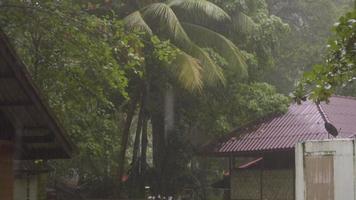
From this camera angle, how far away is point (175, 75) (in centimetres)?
1886

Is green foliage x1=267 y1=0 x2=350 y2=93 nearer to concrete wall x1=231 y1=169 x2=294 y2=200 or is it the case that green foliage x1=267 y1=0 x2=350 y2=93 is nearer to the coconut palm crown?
concrete wall x1=231 y1=169 x2=294 y2=200

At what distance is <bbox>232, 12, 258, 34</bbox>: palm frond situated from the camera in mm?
20141

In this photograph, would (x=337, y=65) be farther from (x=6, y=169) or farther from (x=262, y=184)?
(x=262, y=184)

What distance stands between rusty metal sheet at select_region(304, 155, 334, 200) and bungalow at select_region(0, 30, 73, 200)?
7.46 meters

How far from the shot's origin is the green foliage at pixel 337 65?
5309 mm

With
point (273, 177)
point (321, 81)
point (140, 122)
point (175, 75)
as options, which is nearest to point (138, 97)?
point (140, 122)

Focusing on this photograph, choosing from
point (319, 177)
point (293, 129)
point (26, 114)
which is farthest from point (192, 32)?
point (26, 114)

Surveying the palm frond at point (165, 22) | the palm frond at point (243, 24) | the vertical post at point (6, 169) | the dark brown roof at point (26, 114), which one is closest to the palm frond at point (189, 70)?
the palm frond at point (165, 22)

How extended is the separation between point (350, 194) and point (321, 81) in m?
9.15

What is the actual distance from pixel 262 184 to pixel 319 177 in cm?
510

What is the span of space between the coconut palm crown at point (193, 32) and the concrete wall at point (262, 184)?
2.93 m

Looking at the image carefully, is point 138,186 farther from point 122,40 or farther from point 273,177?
point 122,40

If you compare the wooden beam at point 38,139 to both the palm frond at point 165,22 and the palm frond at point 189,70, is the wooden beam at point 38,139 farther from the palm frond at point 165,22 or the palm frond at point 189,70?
the palm frond at point 165,22

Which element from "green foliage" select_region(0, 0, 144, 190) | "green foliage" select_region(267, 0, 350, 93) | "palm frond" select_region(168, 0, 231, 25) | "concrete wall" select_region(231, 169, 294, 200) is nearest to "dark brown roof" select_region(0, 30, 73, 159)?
"green foliage" select_region(0, 0, 144, 190)
